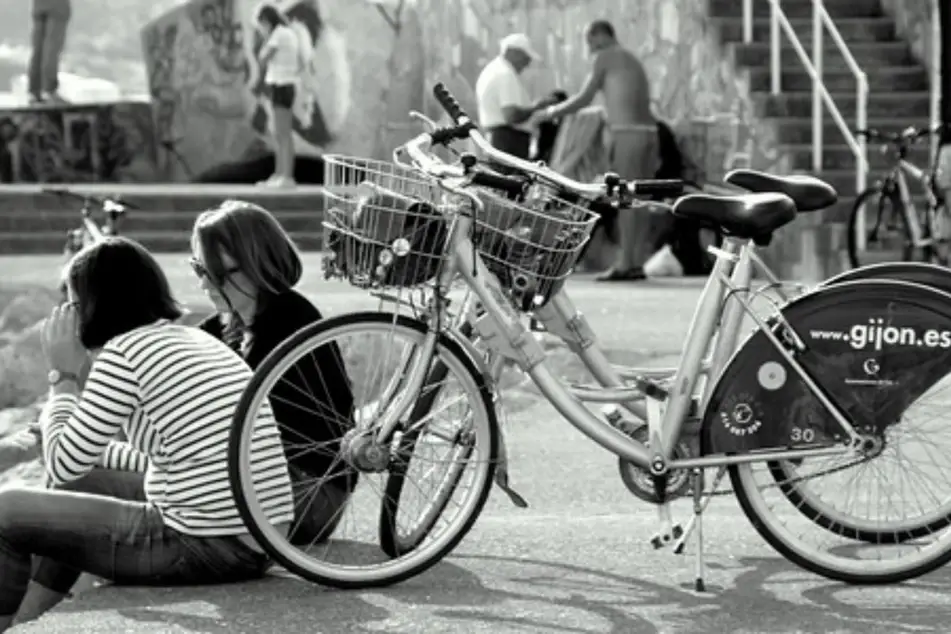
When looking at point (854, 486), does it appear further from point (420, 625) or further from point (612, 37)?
point (612, 37)

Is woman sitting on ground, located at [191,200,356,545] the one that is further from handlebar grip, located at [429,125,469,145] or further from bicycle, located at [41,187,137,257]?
bicycle, located at [41,187,137,257]

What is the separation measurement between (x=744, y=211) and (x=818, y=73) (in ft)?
35.6

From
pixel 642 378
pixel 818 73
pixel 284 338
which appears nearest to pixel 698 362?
pixel 642 378

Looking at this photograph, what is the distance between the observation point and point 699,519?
609cm

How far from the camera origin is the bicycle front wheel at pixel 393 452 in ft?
19.6

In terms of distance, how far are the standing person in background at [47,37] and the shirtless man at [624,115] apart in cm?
1065

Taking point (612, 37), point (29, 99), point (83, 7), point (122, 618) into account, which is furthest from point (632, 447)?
point (83, 7)

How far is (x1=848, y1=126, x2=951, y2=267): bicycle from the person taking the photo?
15.2m

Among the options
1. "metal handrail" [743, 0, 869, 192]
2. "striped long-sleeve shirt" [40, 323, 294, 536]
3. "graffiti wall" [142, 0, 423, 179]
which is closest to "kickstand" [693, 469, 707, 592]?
"striped long-sleeve shirt" [40, 323, 294, 536]

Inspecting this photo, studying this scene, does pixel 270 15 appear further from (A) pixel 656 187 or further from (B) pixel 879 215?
(A) pixel 656 187

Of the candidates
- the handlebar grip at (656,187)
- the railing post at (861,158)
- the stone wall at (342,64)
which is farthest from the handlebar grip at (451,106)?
the stone wall at (342,64)

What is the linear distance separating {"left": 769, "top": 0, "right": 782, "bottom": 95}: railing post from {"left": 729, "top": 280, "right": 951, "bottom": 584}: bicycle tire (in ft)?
36.2

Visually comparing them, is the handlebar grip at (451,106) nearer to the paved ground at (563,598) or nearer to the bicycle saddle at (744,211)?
the bicycle saddle at (744,211)

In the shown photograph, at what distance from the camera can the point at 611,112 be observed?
1652 centimetres
